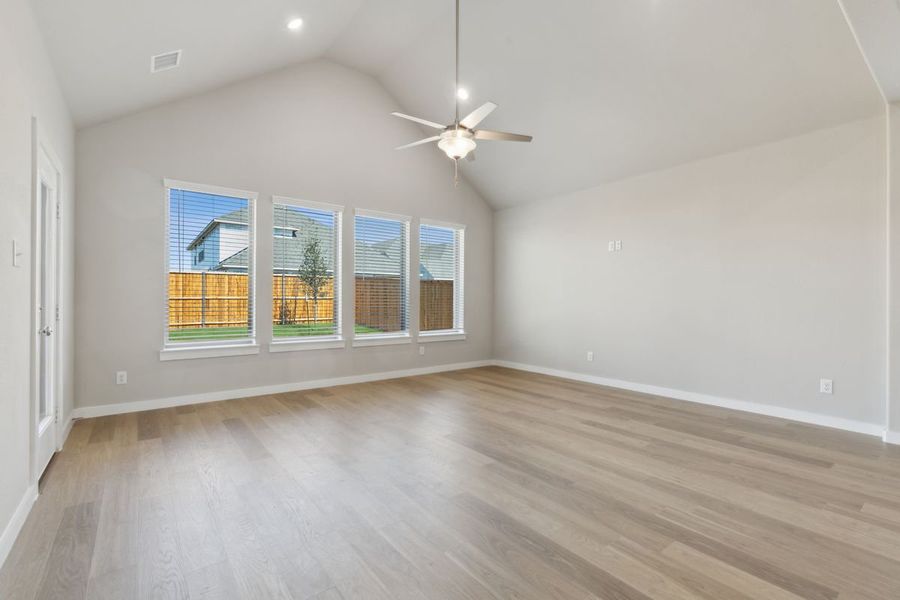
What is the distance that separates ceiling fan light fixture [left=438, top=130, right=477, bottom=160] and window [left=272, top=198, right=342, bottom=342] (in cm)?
279

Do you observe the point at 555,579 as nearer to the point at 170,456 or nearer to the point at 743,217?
the point at 170,456

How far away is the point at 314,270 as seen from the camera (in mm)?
5621

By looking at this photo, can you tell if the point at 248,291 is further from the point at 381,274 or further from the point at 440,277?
the point at 440,277

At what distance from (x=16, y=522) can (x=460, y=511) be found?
89.1 inches

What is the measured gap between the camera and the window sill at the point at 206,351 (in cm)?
455

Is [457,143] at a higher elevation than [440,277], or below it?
higher

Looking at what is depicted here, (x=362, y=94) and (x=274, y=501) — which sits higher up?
(x=362, y=94)

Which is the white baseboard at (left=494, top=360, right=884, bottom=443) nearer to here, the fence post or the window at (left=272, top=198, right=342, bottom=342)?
the window at (left=272, top=198, right=342, bottom=342)

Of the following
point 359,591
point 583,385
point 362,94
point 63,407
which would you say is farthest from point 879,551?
point 362,94

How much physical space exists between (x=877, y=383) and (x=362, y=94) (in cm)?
664

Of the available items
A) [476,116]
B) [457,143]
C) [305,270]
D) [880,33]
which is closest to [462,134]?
[457,143]

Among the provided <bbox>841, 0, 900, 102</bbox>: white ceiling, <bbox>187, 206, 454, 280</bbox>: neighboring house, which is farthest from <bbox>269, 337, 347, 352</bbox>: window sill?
<bbox>841, 0, 900, 102</bbox>: white ceiling

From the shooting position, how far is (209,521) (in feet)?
7.50

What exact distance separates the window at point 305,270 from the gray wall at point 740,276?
10.8 feet
